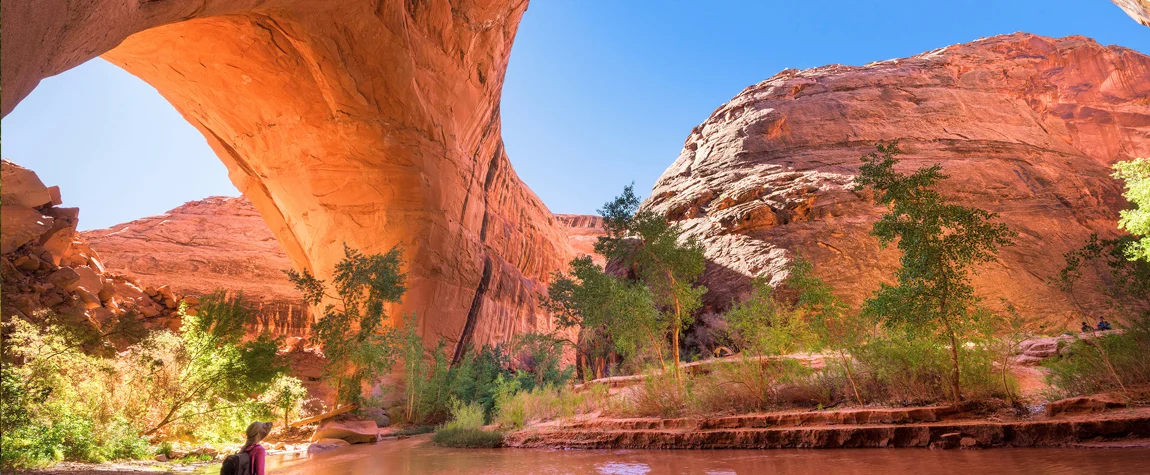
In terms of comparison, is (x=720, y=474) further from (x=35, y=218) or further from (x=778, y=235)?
(x=778, y=235)

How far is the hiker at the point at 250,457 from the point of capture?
3926mm

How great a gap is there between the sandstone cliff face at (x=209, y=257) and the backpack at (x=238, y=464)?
35.8m

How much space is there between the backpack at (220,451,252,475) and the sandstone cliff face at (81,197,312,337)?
35793mm

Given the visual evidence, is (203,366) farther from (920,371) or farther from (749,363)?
(920,371)

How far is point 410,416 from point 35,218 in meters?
12.4

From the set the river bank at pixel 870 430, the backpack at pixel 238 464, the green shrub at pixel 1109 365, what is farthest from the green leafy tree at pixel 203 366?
the green shrub at pixel 1109 365

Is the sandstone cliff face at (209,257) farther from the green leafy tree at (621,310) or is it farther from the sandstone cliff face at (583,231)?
the sandstone cliff face at (583,231)

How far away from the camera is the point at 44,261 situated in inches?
551

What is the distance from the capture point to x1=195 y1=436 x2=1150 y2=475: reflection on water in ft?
16.3

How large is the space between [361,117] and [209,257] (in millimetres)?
26514

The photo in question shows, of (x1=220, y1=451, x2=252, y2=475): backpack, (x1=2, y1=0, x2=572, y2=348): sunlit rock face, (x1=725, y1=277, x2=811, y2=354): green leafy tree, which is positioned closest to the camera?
(x1=220, y1=451, x2=252, y2=475): backpack

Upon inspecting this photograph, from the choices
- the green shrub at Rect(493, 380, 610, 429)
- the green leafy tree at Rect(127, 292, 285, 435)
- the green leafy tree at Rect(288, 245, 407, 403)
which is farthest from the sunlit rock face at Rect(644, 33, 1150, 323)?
the green leafy tree at Rect(127, 292, 285, 435)

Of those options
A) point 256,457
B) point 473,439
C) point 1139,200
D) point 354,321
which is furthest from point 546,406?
point 1139,200

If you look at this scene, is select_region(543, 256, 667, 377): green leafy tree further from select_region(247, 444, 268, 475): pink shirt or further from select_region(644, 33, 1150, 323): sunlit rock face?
select_region(247, 444, 268, 475): pink shirt
